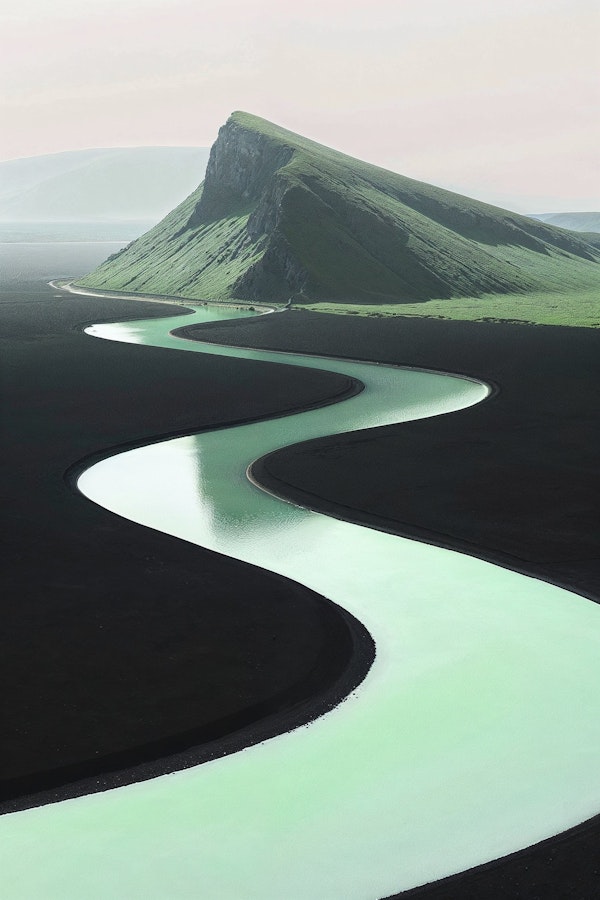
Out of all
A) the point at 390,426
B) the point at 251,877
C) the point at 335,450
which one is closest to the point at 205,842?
the point at 251,877

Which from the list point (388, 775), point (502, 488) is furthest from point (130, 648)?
point (502, 488)

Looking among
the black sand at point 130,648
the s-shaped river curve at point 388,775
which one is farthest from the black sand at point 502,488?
the black sand at point 130,648

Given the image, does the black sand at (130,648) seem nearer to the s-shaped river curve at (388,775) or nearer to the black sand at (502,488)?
the s-shaped river curve at (388,775)

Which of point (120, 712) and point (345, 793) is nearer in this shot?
point (345, 793)

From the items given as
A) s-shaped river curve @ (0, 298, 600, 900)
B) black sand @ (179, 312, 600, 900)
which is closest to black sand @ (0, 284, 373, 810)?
s-shaped river curve @ (0, 298, 600, 900)

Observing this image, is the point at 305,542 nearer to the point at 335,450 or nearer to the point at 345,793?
the point at 335,450

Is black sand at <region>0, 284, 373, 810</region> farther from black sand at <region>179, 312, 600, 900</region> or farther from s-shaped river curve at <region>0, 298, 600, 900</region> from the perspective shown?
black sand at <region>179, 312, 600, 900</region>
